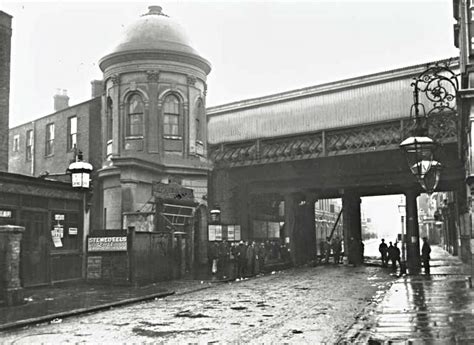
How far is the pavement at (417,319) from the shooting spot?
9.65 metres

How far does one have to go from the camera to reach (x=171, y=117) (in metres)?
31.5

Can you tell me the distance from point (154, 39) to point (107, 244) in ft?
47.3

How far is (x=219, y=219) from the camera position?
33.8 meters

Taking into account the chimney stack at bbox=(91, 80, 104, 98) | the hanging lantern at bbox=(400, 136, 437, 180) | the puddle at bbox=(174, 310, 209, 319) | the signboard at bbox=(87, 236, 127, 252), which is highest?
the chimney stack at bbox=(91, 80, 104, 98)

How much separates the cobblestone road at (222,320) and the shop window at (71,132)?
17454 millimetres

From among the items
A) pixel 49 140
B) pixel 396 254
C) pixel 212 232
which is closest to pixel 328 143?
pixel 396 254

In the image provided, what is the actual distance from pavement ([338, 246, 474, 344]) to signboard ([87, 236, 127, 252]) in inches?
363

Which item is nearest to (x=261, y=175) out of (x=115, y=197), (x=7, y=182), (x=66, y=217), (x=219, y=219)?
(x=219, y=219)

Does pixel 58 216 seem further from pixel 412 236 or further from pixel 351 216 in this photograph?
pixel 351 216

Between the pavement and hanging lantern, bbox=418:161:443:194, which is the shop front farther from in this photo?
hanging lantern, bbox=418:161:443:194

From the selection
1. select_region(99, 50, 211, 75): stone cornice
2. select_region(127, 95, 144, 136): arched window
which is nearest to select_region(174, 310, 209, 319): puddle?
select_region(127, 95, 144, 136): arched window

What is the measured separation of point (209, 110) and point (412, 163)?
79.4 feet

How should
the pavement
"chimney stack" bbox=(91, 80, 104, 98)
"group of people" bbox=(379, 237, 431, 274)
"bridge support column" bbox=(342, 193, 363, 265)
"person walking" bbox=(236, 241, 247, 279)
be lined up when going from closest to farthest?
the pavement
"person walking" bbox=(236, 241, 247, 279)
"group of people" bbox=(379, 237, 431, 274)
"chimney stack" bbox=(91, 80, 104, 98)
"bridge support column" bbox=(342, 193, 363, 265)

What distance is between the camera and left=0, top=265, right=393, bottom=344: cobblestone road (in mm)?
10180
